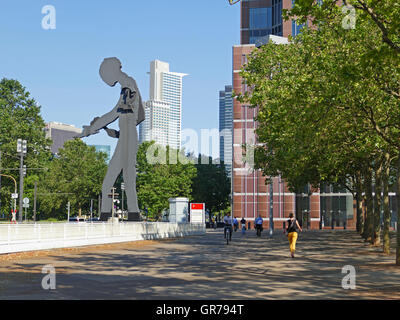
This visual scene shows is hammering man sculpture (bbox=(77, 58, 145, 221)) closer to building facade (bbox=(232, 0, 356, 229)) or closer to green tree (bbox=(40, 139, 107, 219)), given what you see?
building facade (bbox=(232, 0, 356, 229))

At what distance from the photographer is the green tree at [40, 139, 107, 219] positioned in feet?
323

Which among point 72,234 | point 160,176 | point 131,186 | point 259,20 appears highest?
point 259,20

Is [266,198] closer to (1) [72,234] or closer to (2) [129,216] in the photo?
(2) [129,216]

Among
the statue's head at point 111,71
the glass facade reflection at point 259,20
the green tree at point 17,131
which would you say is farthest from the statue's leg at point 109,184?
the glass facade reflection at point 259,20

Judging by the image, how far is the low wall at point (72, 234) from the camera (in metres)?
22.2

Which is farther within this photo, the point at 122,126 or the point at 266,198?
the point at 266,198

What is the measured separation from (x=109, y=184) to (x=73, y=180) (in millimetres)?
65203

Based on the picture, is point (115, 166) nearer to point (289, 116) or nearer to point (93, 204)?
point (289, 116)

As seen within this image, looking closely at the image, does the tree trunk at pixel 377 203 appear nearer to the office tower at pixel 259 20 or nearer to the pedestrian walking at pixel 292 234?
the pedestrian walking at pixel 292 234

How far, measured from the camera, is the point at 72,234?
2728cm

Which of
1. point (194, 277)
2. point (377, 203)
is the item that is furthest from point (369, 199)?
point (194, 277)

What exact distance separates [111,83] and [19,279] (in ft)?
82.4

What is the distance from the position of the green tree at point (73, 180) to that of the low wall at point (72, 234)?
61.4m
